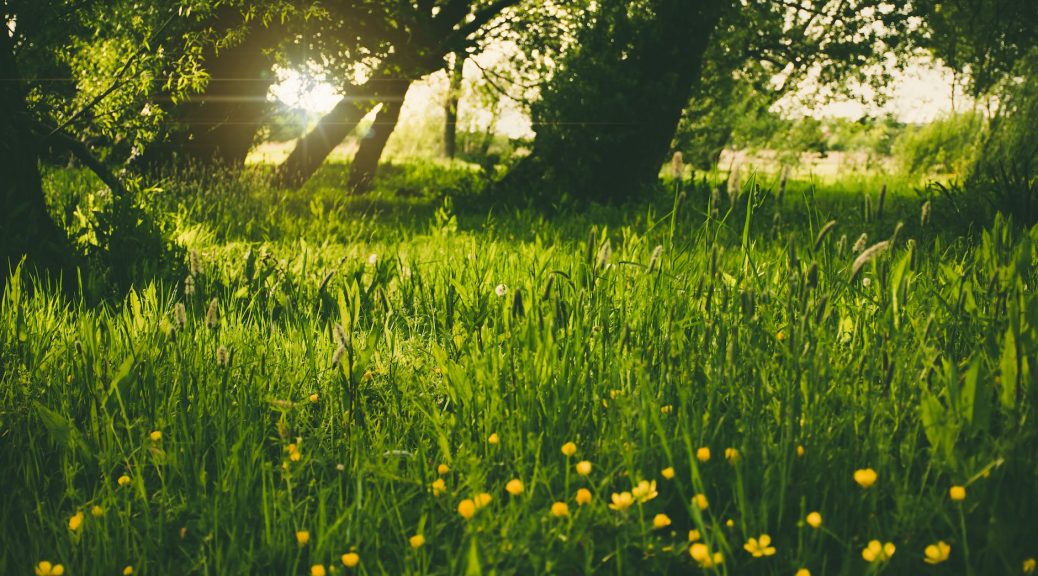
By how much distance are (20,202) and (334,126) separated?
8049 mm

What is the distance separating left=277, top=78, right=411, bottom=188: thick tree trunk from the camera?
11.0m

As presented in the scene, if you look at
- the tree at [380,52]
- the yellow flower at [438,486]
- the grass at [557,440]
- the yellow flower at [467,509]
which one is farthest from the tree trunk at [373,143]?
the yellow flower at [467,509]

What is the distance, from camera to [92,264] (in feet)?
13.2

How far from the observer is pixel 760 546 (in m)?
1.44

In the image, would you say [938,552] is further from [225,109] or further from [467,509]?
[225,109]

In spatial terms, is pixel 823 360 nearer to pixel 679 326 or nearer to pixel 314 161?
pixel 679 326

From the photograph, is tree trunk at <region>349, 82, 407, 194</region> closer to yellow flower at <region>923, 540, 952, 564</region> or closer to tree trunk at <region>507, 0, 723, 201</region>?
tree trunk at <region>507, 0, 723, 201</region>

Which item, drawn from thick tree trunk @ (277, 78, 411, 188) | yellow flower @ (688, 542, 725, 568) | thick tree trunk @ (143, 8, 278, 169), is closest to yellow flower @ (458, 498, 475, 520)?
yellow flower @ (688, 542, 725, 568)

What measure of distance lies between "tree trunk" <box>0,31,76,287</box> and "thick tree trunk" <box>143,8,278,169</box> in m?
5.38

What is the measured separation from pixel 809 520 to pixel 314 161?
11141 millimetres

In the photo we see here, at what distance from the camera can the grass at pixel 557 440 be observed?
1541mm

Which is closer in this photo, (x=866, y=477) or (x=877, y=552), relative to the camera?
(x=877, y=552)

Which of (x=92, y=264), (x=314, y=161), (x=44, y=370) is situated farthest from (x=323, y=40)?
(x=44, y=370)

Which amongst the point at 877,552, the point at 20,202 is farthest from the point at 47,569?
the point at 20,202
